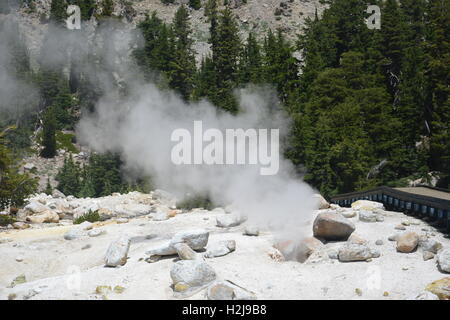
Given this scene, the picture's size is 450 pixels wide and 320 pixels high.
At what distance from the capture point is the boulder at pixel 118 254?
10.9 metres

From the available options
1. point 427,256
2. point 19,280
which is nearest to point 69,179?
point 19,280

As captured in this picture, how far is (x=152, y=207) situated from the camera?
27312 mm

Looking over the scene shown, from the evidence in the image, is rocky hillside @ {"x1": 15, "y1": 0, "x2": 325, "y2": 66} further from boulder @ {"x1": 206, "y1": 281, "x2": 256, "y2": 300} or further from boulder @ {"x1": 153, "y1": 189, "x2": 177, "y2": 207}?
boulder @ {"x1": 206, "y1": 281, "x2": 256, "y2": 300}

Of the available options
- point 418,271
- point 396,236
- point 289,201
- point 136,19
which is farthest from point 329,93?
point 136,19

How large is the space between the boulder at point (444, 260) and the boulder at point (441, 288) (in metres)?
0.75

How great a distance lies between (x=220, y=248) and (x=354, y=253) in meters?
3.34

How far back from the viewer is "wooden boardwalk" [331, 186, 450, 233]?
1213 cm

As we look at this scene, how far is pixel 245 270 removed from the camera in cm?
964

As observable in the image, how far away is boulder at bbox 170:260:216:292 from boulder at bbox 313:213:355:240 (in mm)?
3672

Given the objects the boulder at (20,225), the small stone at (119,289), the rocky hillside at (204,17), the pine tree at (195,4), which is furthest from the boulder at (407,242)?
the pine tree at (195,4)

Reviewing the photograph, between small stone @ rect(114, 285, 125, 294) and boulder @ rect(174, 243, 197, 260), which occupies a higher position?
boulder @ rect(174, 243, 197, 260)

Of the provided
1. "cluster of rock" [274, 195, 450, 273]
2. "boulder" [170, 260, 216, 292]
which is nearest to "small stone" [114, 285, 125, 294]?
"boulder" [170, 260, 216, 292]

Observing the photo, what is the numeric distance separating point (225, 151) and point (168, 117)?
38.5 ft
